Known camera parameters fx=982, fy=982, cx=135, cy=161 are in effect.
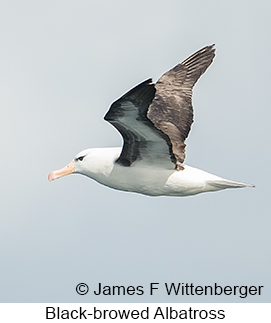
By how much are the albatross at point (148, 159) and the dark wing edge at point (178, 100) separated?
0.02 metres

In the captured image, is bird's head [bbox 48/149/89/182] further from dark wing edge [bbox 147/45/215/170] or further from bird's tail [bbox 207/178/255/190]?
bird's tail [bbox 207/178/255/190]

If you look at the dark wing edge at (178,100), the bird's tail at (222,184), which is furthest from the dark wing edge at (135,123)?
the bird's tail at (222,184)

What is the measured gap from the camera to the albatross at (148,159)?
55.5 feet

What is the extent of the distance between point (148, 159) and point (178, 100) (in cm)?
253

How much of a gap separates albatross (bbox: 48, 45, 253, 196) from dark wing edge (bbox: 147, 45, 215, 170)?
0.02m

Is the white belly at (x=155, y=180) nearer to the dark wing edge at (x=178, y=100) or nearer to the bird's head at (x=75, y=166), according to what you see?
the dark wing edge at (x=178, y=100)

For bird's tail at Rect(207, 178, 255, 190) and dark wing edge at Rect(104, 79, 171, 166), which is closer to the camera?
dark wing edge at Rect(104, 79, 171, 166)

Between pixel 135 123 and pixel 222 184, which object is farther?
pixel 222 184

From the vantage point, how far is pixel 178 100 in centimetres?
2008

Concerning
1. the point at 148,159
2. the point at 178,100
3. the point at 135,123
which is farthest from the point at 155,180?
the point at 178,100

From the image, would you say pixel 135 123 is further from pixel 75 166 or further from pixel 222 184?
pixel 75 166

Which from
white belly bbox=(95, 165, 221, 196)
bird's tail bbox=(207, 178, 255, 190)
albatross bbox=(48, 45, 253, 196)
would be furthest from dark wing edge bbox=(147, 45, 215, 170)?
bird's tail bbox=(207, 178, 255, 190)

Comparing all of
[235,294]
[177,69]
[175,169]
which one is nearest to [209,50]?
[177,69]

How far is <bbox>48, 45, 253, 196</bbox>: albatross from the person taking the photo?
55.5 ft
